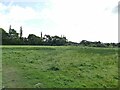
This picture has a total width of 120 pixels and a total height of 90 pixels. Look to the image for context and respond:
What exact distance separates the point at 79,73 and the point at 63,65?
1784mm

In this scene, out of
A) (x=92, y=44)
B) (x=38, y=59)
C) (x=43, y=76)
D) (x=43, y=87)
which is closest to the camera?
(x=43, y=87)

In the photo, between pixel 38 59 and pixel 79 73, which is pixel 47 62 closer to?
pixel 38 59

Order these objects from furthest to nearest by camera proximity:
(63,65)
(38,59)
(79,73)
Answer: (38,59) < (63,65) < (79,73)

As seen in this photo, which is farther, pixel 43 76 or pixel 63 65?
pixel 63 65

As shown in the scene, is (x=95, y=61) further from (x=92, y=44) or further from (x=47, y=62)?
(x=92, y=44)

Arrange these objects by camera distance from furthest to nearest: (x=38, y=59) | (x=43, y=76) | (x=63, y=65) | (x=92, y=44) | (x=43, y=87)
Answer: (x=92, y=44), (x=38, y=59), (x=63, y=65), (x=43, y=76), (x=43, y=87)

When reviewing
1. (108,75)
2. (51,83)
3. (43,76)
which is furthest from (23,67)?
(108,75)

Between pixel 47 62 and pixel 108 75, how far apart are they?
12.3ft

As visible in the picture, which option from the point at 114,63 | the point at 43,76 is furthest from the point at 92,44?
the point at 43,76

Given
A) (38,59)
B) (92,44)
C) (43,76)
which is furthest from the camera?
(92,44)

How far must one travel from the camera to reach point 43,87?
10.9 metres

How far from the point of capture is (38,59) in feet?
53.2

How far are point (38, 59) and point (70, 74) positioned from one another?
12.6 ft

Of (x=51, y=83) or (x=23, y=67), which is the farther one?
(x=23, y=67)
